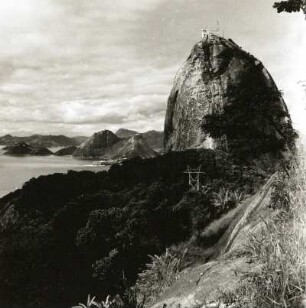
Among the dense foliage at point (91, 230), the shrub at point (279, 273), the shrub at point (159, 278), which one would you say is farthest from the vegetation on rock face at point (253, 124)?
the shrub at point (279, 273)

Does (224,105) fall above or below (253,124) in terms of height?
above

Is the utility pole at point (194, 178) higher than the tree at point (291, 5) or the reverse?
the reverse

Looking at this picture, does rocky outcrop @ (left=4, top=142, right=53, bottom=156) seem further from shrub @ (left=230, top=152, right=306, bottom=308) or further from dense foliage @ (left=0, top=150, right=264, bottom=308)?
shrub @ (left=230, top=152, right=306, bottom=308)

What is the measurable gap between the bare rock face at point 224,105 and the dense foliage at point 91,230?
9.63ft

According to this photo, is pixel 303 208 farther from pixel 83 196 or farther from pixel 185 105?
pixel 185 105

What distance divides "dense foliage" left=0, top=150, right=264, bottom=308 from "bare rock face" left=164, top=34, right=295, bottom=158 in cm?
294

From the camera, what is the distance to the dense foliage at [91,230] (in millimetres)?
16797

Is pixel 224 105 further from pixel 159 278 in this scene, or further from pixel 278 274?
pixel 278 274

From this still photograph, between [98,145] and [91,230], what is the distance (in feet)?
372

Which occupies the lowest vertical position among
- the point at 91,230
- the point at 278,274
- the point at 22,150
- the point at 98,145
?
the point at 91,230

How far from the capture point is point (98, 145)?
5143 inches

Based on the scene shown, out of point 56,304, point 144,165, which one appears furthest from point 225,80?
point 56,304

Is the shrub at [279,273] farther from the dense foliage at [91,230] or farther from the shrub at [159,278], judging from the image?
the dense foliage at [91,230]

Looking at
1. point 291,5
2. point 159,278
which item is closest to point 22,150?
point 159,278
